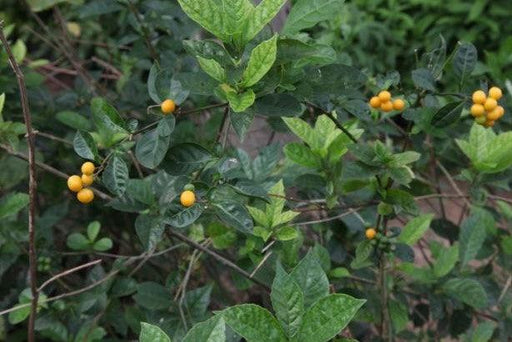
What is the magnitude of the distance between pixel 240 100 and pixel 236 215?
0.19 meters

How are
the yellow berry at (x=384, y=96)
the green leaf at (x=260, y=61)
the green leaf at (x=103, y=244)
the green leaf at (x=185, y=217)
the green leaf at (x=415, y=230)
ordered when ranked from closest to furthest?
1. the green leaf at (x=260, y=61)
2. the green leaf at (x=185, y=217)
3. the yellow berry at (x=384, y=96)
4. the green leaf at (x=415, y=230)
5. the green leaf at (x=103, y=244)

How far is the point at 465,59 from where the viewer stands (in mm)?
1166

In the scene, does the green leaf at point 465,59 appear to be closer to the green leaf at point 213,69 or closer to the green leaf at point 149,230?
the green leaf at point 213,69

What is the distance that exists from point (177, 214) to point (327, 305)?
32 centimetres

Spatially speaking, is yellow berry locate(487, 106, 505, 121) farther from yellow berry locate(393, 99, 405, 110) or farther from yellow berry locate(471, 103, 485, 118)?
yellow berry locate(393, 99, 405, 110)

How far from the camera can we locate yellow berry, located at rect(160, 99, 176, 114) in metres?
1.01

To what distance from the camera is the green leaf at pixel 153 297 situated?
4.26ft

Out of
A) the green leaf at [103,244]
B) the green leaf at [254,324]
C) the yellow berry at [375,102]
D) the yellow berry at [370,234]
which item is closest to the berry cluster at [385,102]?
the yellow berry at [375,102]

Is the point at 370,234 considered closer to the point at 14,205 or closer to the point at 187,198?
the point at 187,198

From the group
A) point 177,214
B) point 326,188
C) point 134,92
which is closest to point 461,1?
point 134,92

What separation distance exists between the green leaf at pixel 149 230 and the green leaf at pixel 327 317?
0.35 meters

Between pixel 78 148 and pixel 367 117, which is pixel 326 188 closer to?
pixel 367 117

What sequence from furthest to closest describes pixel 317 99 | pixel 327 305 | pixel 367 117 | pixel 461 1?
1. pixel 461 1
2. pixel 367 117
3. pixel 317 99
4. pixel 327 305

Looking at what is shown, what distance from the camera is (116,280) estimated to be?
149 centimetres
